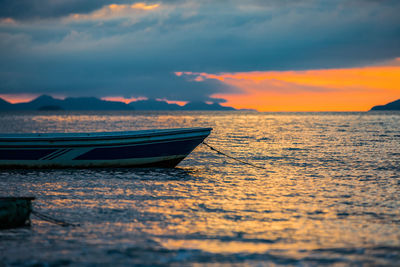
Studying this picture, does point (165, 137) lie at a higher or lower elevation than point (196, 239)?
higher

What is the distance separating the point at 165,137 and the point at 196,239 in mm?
9960

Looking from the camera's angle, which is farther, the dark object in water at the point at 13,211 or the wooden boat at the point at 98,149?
the wooden boat at the point at 98,149

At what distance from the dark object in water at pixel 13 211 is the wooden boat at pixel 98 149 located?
8923 millimetres

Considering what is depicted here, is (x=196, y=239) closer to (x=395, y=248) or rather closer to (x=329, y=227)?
(x=329, y=227)

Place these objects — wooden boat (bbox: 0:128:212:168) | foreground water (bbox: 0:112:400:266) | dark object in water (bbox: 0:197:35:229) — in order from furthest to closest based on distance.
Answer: wooden boat (bbox: 0:128:212:168), dark object in water (bbox: 0:197:35:229), foreground water (bbox: 0:112:400:266)

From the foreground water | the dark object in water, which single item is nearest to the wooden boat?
the foreground water

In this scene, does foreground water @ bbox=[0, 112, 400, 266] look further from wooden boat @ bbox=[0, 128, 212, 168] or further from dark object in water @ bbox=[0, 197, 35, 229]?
wooden boat @ bbox=[0, 128, 212, 168]

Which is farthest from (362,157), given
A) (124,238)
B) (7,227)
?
(7,227)

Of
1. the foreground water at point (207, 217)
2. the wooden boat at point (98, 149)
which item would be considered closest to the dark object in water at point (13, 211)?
the foreground water at point (207, 217)

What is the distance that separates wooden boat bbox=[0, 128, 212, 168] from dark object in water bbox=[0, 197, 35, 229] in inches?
351

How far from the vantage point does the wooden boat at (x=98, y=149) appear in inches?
685

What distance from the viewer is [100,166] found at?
18.2 meters

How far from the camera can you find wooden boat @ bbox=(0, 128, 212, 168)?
57.1ft

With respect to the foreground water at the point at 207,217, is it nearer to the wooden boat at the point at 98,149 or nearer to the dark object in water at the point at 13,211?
the dark object in water at the point at 13,211
